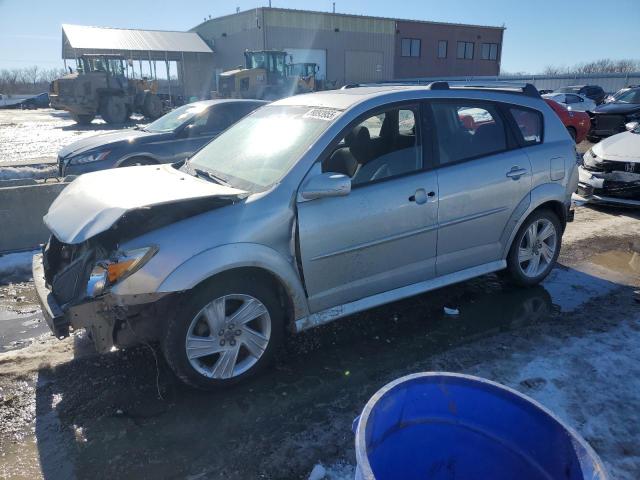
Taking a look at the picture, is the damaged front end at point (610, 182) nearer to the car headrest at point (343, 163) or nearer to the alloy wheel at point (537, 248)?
the alloy wheel at point (537, 248)

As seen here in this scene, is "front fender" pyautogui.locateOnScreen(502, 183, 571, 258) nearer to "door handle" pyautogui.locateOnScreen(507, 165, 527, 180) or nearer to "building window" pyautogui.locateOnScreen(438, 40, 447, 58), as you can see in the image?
"door handle" pyautogui.locateOnScreen(507, 165, 527, 180)

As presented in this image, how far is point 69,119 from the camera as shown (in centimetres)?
2800

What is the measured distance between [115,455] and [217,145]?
2574 mm

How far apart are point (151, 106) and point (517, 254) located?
77.5 feet

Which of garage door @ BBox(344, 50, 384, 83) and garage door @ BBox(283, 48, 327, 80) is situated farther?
garage door @ BBox(344, 50, 384, 83)

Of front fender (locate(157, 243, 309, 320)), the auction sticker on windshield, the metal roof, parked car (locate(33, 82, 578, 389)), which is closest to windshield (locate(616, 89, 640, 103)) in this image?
parked car (locate(33, 82, 578, 389))

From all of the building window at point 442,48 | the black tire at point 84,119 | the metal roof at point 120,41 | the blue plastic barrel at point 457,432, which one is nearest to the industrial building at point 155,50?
the metal roof at point 120,41

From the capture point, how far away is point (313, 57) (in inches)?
1757

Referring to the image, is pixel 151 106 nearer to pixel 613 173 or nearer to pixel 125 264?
pixel 613 173

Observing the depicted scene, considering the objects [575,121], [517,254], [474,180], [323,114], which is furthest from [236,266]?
[575,121]

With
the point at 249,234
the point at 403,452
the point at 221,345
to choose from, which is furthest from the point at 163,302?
the point at 403,452

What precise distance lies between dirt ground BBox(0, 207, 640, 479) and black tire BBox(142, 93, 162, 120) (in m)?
21.9

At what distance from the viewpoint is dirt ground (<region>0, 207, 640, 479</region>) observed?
259cm

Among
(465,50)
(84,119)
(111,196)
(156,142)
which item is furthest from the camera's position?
(465,50)
